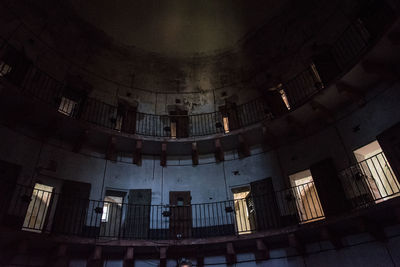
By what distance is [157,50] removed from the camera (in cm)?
1461

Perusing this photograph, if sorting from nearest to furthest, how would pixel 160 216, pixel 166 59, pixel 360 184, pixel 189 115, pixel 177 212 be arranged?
pixel 360 184 → pixel 160 216 → pixel 177 212 → pixel 189 115 → pixel 166 59

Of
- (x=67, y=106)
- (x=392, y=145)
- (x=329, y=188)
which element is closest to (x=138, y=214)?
(x=67, y=106)

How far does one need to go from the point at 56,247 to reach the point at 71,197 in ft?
5.37

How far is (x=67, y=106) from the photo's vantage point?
476 inches

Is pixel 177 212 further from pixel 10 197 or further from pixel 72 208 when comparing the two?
pixel 10 197

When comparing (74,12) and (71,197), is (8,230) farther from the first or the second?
(74,12)

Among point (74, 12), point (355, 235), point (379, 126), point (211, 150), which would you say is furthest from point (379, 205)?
point (74, 12)

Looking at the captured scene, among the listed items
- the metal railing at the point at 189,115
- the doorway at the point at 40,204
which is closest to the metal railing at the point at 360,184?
the metal railing at the point at 189,115

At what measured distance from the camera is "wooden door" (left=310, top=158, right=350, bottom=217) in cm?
894

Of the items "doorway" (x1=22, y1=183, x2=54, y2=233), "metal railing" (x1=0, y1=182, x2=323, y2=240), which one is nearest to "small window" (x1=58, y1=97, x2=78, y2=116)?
"doorway" (x1=22, y1=183, x2=54, y2=233)

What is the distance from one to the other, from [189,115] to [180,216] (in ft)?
14.3

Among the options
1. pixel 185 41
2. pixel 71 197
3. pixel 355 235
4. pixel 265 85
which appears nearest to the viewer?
pixel 355 235

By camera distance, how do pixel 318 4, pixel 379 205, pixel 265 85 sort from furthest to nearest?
pixel 265 85, pixel 318 4, pixel 379 205

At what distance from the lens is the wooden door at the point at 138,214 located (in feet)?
33.8
